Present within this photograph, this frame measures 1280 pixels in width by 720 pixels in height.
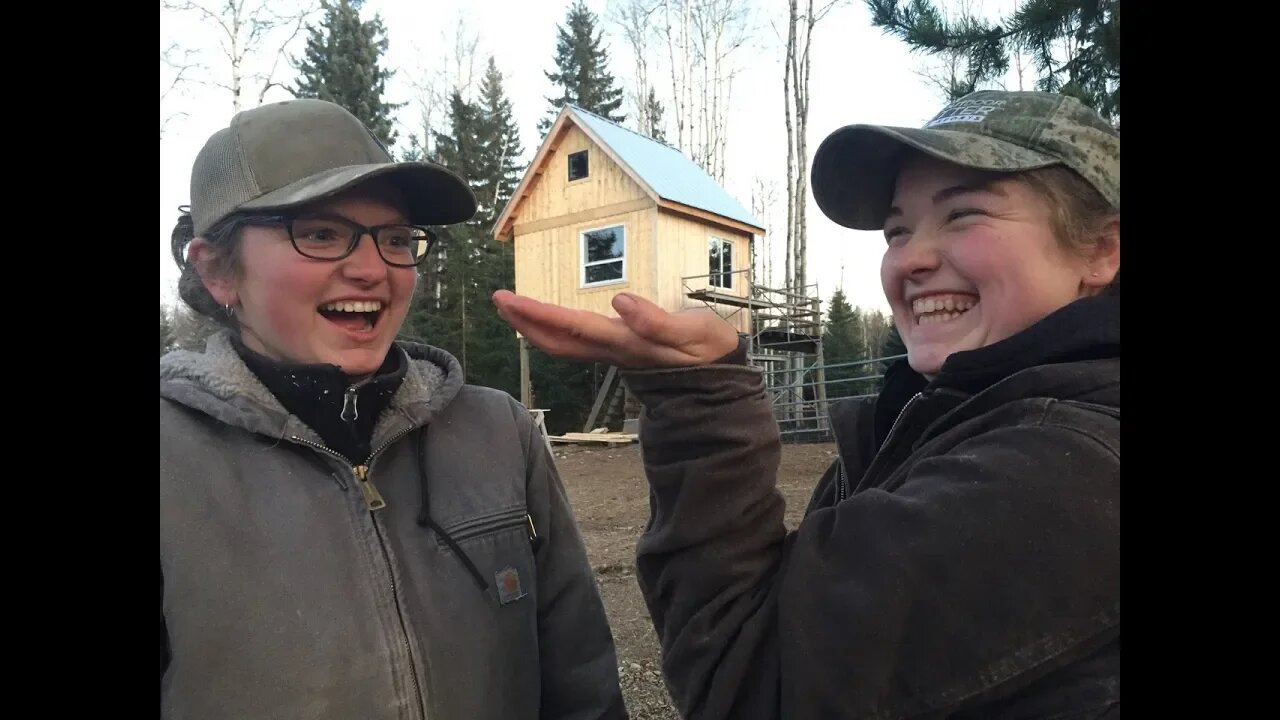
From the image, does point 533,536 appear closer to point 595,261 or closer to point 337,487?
point 337,487

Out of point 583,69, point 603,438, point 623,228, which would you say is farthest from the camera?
point 583,69

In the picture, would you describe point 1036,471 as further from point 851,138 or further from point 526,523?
point 526,523

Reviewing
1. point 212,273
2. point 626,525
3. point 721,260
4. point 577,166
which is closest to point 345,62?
point 577,166

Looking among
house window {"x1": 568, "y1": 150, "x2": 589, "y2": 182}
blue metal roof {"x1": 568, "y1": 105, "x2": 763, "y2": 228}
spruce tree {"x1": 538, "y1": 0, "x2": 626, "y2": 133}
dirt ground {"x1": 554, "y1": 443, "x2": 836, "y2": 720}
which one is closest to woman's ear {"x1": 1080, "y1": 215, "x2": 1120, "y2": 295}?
dirt ground {"x1": 554, "y1": 443, "x2": 836, "y2": 720}

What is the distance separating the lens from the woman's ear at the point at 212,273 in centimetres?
130

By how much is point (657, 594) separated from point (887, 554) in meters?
0.34

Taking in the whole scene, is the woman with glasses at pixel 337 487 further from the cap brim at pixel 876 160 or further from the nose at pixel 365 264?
the cap brim at pixel 876 160

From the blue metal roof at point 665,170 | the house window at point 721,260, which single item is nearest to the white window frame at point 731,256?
the house window at point 721,260

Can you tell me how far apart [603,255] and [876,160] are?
1100cm

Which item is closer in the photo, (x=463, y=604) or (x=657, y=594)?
(x=657, y=594)

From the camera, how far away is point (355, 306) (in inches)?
50.7

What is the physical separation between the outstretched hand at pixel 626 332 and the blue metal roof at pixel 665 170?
10753 millimetres

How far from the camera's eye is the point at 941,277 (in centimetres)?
110
